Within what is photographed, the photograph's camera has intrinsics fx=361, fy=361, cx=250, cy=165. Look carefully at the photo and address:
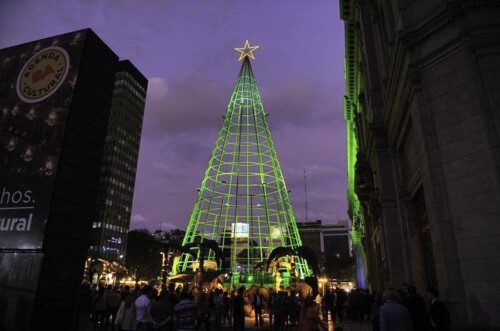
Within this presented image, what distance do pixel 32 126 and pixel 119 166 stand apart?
389 ft

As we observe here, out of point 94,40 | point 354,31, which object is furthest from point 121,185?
point 94,40

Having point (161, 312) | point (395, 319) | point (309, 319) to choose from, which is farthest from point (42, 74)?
point (395, 319)

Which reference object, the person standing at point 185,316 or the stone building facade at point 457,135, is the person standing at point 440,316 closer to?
the stone building facade at point 457,135

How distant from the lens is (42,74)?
1228 centimetres

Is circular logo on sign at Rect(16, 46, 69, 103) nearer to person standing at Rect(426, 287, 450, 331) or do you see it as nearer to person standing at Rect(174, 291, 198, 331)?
person standing at Rect(174, 291, 198, 331)

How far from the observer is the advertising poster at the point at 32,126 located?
10.7m

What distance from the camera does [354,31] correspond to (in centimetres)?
3091

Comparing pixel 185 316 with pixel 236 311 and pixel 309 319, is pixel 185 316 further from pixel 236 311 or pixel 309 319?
pixel 236 311

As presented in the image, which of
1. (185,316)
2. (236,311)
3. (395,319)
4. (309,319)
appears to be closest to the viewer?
(395,319)

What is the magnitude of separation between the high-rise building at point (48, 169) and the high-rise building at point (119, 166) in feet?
352

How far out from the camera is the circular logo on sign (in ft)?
39.3

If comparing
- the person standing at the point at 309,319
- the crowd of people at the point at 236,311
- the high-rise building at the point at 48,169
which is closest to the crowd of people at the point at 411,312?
the crowd of people at the point at 236,311

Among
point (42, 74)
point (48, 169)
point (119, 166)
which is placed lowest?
point (48, 169)

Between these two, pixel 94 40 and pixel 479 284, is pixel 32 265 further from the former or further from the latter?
pixel 479 284
